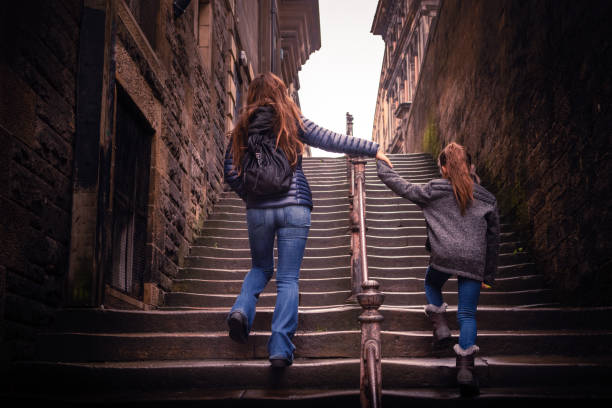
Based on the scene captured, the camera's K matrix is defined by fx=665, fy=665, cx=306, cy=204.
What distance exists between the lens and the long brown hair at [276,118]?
356cm

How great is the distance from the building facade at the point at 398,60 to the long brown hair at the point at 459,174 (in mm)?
13911

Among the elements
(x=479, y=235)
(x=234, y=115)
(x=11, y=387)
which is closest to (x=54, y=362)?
(x=11, y=387)

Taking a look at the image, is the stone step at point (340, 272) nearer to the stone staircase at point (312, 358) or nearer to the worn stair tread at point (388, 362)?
the stone staircase at point (312, 358)

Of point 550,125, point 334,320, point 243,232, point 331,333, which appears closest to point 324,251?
point 243,232

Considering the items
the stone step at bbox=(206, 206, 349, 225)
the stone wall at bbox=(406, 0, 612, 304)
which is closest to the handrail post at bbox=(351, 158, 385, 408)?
the stone wall at bbox=(406, 0, 612, 304)

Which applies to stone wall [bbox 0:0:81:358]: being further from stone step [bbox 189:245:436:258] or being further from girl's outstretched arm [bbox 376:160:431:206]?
stone step [bbox 189:245:436:258]

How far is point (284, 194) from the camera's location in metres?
3.51

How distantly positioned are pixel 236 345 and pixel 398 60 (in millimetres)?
25310

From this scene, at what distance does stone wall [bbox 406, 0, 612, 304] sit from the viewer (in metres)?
4.89

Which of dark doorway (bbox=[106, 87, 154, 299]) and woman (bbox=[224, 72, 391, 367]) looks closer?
woman (bbox=[224, 72, 391, 367])

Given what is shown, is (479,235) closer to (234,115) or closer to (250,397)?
(250,397)

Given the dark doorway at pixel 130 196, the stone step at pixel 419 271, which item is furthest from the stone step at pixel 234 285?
the dark doorway at pixel 130 196

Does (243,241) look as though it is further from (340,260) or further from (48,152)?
(48,152)

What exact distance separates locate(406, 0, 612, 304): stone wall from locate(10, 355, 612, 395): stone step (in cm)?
138
